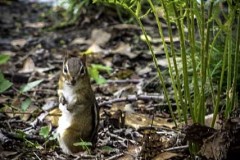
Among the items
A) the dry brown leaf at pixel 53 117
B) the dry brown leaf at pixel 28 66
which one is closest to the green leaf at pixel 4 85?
the dry brown leaf at pixel 53 117

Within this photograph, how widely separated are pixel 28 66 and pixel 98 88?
3.79ft

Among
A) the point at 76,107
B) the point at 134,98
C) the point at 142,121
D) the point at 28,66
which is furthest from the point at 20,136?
the point at 28,66

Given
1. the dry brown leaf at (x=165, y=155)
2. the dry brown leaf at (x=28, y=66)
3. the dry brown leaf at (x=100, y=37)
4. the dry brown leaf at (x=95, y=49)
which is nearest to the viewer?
the dry brown leaf at (x=165, y=155)

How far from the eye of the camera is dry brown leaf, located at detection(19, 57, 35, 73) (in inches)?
231

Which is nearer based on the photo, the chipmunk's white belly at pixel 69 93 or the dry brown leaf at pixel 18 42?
the chipmunk's white belly at pixel 69 93

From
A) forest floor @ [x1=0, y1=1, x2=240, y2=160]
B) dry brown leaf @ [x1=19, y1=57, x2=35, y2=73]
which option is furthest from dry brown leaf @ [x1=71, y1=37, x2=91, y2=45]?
dry brown leaf @ [x1=19, y1=57, x2=35, y2=73]

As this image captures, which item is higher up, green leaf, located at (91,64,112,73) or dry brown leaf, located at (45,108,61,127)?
green leaf, located at (91,64,112,73)

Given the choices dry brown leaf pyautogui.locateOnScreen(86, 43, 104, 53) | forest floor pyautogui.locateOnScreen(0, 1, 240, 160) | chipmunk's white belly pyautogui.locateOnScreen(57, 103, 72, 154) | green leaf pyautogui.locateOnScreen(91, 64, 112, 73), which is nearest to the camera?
forest floor pyautogui.locateOnScreen(0, 1, 240, 160)

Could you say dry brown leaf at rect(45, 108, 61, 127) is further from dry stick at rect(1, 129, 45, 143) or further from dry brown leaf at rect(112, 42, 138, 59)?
dry brown leaf at rect(112, 42, 138, 59)

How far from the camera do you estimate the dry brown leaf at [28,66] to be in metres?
5.87

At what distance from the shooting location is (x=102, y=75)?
568 cm

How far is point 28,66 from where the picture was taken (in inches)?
235

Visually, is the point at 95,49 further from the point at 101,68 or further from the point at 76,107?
the point at 76,107

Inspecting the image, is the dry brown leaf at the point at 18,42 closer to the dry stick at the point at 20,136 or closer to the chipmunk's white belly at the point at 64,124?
the dry stick at the point at 20,136
